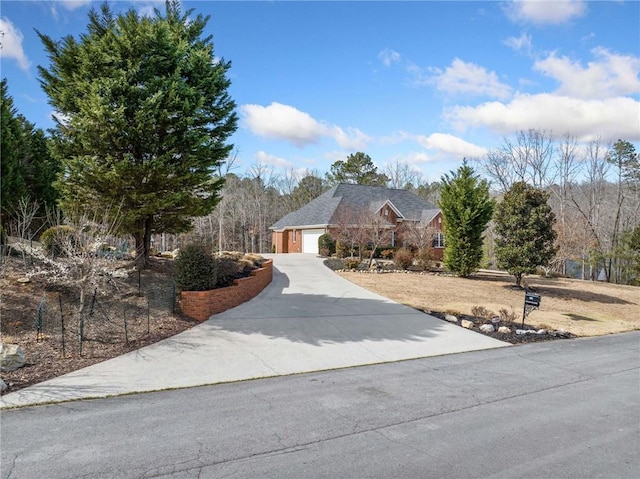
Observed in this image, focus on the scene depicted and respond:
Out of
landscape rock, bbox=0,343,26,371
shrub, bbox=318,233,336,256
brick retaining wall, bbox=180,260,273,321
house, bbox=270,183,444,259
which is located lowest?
landscape rock, bbox=0,343,26,371

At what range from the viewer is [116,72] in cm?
974

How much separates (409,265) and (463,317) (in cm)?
1135

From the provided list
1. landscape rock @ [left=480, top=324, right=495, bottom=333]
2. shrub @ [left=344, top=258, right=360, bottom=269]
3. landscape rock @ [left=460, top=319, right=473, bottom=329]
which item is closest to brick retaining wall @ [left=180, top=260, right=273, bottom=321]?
landscape rock @ [left=460, top=319, right=473, bottom=329]

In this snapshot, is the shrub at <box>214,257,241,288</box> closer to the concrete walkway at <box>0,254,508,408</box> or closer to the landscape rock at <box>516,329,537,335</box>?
the concrete walkway at <box>0,254,508,408</box>

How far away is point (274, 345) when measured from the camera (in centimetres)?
869

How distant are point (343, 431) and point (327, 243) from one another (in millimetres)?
22863

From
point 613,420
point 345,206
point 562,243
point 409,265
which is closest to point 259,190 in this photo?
point 345,206

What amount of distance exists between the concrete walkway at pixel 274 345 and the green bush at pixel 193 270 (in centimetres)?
102

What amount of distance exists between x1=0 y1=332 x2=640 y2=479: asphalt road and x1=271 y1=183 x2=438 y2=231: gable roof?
23335 millimetres

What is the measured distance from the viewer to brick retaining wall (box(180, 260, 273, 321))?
1030 cm

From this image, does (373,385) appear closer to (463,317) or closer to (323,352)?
(323,352)

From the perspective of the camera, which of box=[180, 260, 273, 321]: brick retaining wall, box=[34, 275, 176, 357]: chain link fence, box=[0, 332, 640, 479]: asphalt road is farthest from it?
box=[180, 260, 273, 321]: brick retaining wall

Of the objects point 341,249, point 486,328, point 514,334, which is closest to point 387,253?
point 341,249

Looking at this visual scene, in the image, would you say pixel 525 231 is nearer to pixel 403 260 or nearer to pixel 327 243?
pixel 403 260
